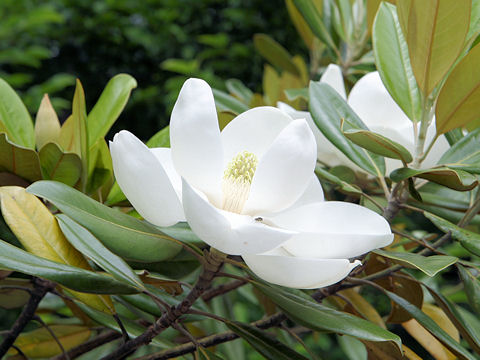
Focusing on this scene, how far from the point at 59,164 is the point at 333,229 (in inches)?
12.4

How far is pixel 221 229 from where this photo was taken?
42cm

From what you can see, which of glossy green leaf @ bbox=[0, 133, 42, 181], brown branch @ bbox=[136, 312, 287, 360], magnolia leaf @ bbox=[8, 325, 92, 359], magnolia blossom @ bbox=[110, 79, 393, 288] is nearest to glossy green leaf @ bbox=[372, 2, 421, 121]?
magnolia blossom @ bbox=[110, 79, 393, 288]

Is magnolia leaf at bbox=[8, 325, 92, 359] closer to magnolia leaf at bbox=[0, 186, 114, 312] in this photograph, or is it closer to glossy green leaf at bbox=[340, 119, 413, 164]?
magnolia leaf at bbox=[0, 186, 114, 312]

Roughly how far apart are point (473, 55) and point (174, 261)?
0.39 meters

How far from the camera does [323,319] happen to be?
50 centimetres

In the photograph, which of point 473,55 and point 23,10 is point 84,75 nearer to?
point 23,10

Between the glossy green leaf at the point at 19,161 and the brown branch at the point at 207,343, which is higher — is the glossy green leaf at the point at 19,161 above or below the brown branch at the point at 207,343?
above

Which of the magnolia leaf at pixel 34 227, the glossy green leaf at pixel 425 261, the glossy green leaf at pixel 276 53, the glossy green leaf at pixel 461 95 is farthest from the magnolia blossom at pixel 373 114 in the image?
the glossy green leaf at pixel 276 53

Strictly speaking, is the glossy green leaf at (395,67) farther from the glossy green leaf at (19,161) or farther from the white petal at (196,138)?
the glossy green leaf at (19,161)

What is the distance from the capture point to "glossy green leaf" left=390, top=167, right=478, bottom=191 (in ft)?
1.69

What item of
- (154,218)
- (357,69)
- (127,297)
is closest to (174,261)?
(127,297)

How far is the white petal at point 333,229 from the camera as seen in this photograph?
18.2 inches

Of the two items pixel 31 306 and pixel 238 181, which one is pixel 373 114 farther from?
pixel 31 306

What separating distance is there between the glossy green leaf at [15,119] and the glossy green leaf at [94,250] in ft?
0.76
